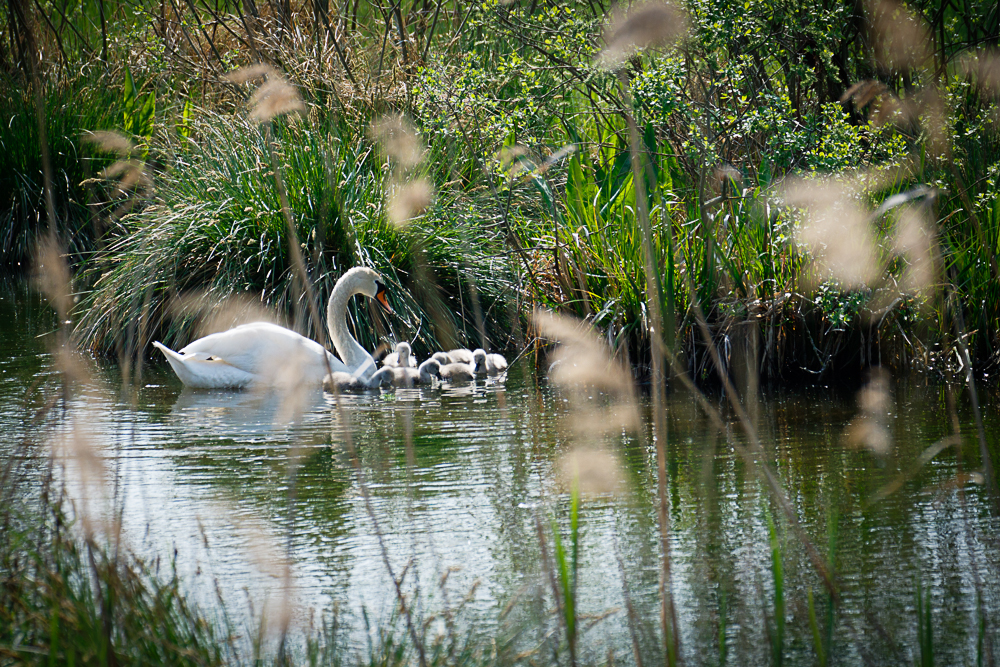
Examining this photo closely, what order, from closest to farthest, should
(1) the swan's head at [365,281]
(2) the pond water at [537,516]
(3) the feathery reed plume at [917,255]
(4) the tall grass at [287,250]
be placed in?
1. (2) the pond water at [537,516]
2. (3) the feathery reed plume at [917,255]
3. (1) the swan's head at [365,281]
4. (4) the tall grass at [287,250]

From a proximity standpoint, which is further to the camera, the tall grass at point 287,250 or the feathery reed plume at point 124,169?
the feathery reed plume at point 124,169

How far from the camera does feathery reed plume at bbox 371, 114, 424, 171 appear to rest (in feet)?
29.3

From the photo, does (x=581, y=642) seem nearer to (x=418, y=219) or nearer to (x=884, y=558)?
(x=884, y=558)

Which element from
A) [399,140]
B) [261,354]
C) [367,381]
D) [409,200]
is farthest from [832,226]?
[399,140]

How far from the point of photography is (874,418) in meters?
6.24

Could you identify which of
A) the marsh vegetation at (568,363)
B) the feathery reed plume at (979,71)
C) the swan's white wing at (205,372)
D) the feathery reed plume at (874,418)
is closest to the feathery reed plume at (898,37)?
the marsh vegetation at (568,363)

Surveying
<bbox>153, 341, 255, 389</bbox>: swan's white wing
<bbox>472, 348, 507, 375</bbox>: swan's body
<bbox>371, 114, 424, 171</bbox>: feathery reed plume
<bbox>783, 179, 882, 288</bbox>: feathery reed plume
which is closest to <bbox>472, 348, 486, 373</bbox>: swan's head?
<bbox>472, 348, 507, 375</bbox>: swan's body

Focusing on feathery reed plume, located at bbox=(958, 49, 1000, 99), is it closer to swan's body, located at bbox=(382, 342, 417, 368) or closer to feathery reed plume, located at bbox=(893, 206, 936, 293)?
feathery reed plume, located at bbox=(893, 206, 936, 293)

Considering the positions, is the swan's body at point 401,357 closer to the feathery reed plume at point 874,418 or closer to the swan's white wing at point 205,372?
the swan's white wing at point 205,372

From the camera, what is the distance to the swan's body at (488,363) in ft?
26.2

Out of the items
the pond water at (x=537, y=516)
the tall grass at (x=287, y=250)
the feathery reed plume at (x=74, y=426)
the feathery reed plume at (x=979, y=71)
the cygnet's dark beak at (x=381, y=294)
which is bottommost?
the pond water at (x=537, y=516)

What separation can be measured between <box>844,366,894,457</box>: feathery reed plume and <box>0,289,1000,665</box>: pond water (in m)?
0.06

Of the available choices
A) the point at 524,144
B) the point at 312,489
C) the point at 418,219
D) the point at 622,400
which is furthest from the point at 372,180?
the point at 312,489

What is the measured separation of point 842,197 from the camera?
6598 millimetres
